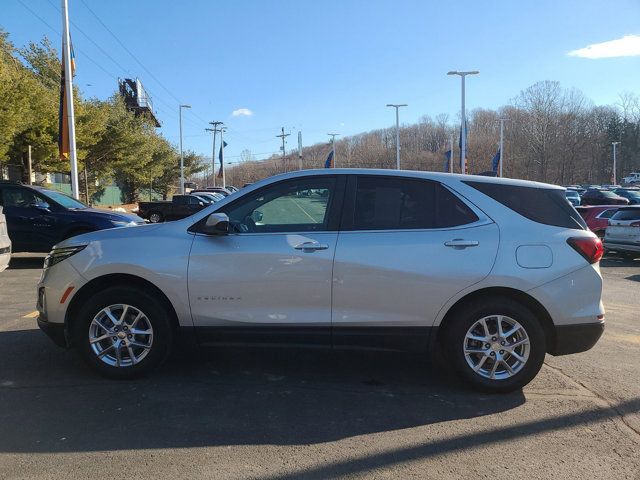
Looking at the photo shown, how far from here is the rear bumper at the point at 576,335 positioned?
13.8 ft

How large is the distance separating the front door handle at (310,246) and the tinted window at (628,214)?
12016mm

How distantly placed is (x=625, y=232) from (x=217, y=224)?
12637 millimetres

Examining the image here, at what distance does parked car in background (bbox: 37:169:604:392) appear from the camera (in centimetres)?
414

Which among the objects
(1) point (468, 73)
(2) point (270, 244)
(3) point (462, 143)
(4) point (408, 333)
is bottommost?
(4) point (408, 333)

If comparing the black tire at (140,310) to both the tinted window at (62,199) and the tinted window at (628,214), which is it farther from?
the tinted window at (628,214)

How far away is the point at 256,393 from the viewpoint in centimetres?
423

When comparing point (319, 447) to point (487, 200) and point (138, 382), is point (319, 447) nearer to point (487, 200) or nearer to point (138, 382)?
point (138, 382)

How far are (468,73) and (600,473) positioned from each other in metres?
41.8

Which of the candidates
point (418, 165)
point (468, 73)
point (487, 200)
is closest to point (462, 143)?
point (468, 73)

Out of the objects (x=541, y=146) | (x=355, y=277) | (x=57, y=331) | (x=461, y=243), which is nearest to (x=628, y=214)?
(x=461, y=243)

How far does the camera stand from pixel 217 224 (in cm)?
418

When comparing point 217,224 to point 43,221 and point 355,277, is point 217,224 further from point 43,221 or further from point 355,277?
point 43,221

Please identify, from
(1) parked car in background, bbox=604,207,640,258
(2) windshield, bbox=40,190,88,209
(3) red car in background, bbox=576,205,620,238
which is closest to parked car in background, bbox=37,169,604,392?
(2) windshield, bbox=40,190,88,209

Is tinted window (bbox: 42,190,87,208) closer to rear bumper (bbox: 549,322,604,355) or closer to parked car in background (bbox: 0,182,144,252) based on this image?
parked car in background (bbox: 0,182,144,252)
